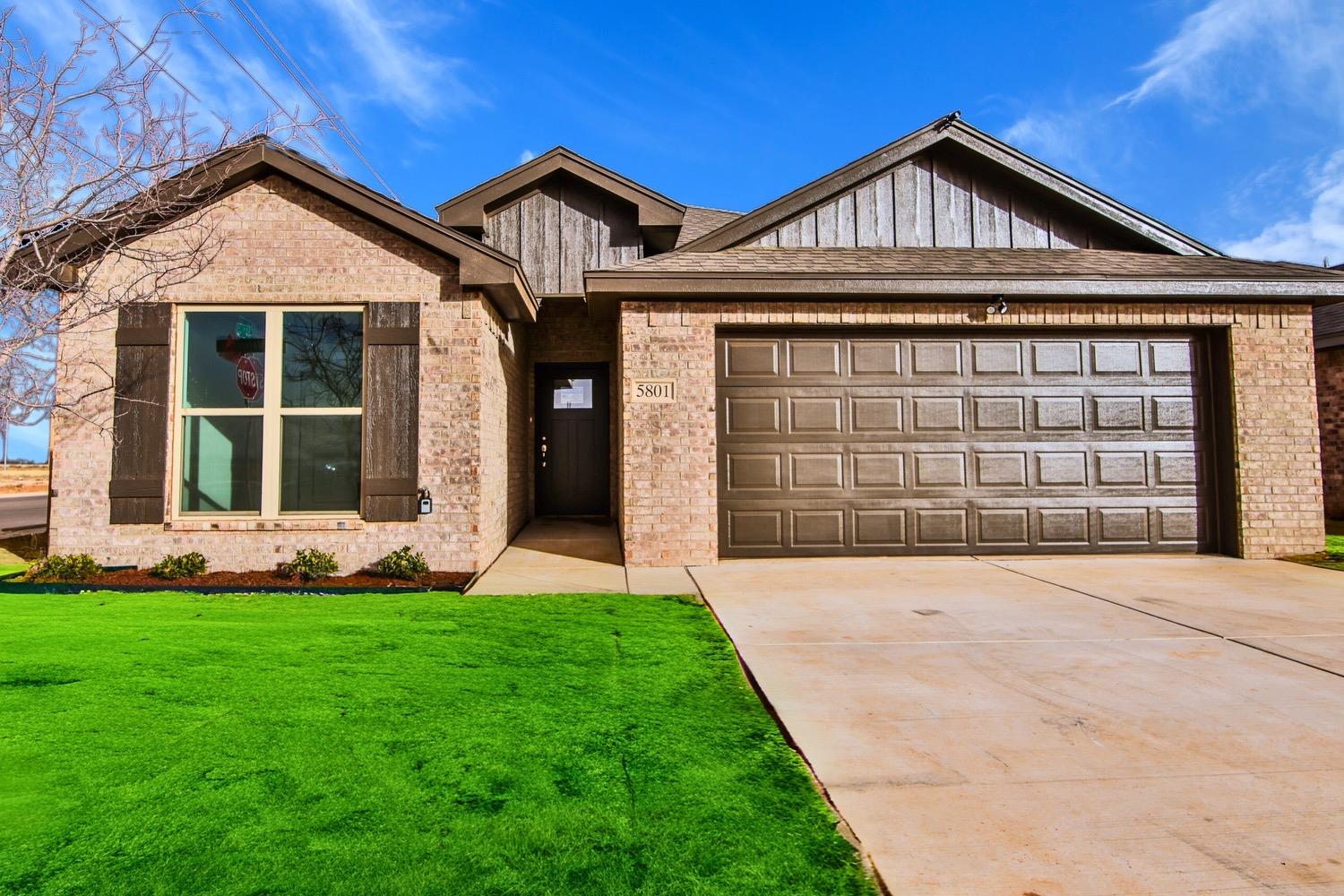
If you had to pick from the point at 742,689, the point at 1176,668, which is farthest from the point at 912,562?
the point at 742,689

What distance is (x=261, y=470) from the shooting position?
666 centimetres

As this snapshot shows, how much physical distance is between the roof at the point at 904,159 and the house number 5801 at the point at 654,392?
69.9 inches

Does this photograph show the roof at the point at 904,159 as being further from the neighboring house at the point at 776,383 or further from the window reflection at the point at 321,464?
the window reflection at the point at 321,464

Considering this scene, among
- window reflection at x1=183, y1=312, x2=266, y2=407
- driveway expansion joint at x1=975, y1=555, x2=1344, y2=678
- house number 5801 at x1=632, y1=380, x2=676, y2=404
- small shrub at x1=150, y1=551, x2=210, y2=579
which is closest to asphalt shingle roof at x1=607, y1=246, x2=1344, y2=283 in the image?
house number 5801 at x1=632, y1=380, x2=676, y2=404

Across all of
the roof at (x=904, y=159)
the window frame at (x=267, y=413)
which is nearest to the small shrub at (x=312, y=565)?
the window frame at (x=267, y=413)

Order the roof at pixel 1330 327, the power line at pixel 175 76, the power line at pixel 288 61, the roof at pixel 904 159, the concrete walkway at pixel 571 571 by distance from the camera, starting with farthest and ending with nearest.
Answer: the roof at pixel 1330 327, the power line at pixel 288 61, the roof at pixel 904 159, the concrete walkway at pixel 571 571, the power line at pixel 175 76

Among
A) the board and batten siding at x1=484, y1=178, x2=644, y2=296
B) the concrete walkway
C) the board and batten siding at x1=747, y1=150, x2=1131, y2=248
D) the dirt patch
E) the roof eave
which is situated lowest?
the concrete walkway

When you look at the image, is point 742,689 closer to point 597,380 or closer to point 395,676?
point 395,676

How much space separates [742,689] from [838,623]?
Result: 1.56m

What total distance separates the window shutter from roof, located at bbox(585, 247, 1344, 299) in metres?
1.94

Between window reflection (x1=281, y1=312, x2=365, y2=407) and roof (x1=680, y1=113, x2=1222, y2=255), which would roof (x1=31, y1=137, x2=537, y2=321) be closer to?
window reflection (x1=281, y1=312, x2=365, y2=407)

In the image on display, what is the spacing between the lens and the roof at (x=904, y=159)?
794cm

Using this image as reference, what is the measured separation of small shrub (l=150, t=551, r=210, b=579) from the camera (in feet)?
20.6

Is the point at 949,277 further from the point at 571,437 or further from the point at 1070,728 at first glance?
the point at 571,437
